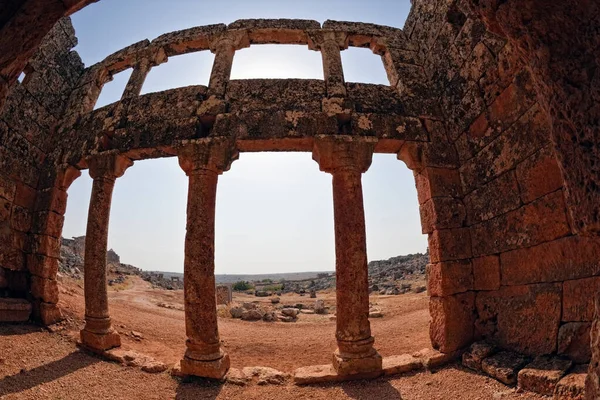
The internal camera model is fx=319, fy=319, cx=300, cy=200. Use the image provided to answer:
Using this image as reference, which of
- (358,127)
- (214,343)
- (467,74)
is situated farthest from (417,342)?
(467,74)

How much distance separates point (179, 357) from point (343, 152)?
17.4ft

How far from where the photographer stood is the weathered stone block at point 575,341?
13.0 feet

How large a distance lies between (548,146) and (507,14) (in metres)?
3.46

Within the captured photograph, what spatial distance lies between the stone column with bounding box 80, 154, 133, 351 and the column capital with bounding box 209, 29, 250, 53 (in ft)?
11.8

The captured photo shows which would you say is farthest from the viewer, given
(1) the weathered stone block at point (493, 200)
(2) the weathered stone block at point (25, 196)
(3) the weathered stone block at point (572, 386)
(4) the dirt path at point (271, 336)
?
(2) the weathered stone block at point (25, 196)

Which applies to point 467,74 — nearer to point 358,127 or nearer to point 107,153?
point 358,127

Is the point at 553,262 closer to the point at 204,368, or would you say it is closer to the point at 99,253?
the point at 204,368

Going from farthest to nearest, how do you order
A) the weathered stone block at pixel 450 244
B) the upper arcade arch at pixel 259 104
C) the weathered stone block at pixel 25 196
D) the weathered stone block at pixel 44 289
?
Answer: 1. the weathered stone block at pixel 25 196
2. the weathered stone block at pixel 44 289
3. the upper arcade arch at pixel 259 104
4. the weathered stone block at pixel 450 244

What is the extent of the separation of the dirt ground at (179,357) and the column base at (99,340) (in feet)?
0.66

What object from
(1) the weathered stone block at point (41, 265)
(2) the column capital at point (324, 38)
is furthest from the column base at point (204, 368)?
(2) the column capital at point (324, 38)

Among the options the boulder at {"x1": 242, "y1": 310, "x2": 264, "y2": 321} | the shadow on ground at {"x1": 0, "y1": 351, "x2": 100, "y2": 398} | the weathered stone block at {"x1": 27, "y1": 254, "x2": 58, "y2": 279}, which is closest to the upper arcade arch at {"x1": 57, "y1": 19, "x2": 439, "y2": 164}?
the weathered stone block at {"x1": 27, "y1": 254, "x2": 58, "y2": 279}

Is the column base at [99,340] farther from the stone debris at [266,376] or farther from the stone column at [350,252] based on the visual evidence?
the stone column at [350,252]

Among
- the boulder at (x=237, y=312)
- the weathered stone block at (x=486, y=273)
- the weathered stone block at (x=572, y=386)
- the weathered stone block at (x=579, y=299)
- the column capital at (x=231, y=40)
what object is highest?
the column capital at (x=231, y=40)

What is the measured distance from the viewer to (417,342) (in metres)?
6.82
